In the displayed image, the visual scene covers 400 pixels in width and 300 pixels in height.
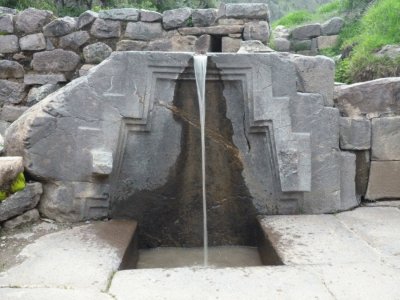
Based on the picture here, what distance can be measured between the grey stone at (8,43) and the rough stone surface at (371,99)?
473 centimetres

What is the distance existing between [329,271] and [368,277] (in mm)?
192

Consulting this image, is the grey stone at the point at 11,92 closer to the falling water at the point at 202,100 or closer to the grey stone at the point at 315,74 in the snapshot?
the falling water at the point at 202,100

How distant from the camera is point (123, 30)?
646 centimetres

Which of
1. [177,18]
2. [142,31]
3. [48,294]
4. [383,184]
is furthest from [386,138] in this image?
[142,31]

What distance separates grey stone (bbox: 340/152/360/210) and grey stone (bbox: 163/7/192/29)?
3.74 metres

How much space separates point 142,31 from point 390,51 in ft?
10.8

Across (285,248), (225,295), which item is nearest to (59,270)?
(225,295)

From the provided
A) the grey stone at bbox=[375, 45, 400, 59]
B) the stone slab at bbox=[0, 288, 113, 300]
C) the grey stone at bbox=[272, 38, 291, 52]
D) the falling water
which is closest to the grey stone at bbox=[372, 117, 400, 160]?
the falling water

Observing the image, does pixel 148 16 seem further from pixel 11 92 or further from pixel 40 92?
pixel 11 92

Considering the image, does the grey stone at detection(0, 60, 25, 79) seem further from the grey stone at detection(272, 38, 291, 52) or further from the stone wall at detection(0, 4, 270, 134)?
the grey stone at detection(272, 38, 291, 52)

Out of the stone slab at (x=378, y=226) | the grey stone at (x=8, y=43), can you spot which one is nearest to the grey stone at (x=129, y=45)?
the grey stone at (x=8, y=43)

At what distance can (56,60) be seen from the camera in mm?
6434

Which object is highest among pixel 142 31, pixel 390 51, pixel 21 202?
pixel 142 31

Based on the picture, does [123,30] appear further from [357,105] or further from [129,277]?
[129,277]
